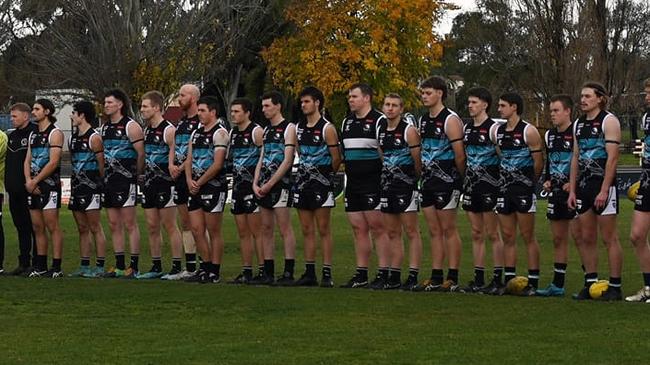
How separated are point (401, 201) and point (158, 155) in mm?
3249

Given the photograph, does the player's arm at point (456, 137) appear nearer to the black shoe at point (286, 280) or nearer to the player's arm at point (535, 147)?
the player's arm at point (535, 147)

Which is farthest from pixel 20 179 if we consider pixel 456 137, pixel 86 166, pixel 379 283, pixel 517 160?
pixel 517 160

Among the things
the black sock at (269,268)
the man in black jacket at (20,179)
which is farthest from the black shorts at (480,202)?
the man in black jacket at (20,179)

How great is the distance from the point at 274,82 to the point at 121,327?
51649 mm

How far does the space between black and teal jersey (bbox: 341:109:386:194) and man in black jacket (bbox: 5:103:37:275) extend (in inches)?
173

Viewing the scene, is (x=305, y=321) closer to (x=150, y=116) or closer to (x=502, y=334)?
(x=502, y=334)

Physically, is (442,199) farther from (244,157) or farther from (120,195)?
(120,195)

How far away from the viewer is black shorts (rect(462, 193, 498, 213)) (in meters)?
14.7

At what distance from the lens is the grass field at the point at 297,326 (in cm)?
1057

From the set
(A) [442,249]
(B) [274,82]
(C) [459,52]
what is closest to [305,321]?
(A) [442,249]

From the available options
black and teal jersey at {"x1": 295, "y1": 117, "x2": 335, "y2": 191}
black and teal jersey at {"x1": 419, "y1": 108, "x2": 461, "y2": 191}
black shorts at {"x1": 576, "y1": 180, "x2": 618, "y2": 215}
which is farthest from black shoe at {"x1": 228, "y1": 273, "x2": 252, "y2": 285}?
black shorts at {"x1": 576, "y1": 180, "x2": 618, "y2": 215}

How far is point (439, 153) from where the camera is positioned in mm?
14883

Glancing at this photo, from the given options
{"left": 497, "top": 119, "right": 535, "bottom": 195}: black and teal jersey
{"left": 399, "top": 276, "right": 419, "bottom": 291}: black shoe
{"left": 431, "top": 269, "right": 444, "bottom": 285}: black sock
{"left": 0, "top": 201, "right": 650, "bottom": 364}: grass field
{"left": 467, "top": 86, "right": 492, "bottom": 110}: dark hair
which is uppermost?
{"left": 467, "top": 86, "right": 492, "bottom": 110}: dark hair

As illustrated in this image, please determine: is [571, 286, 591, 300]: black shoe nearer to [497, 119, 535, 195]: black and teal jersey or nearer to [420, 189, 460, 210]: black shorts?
[497, 119, 535, 195]: black and teal jersey
